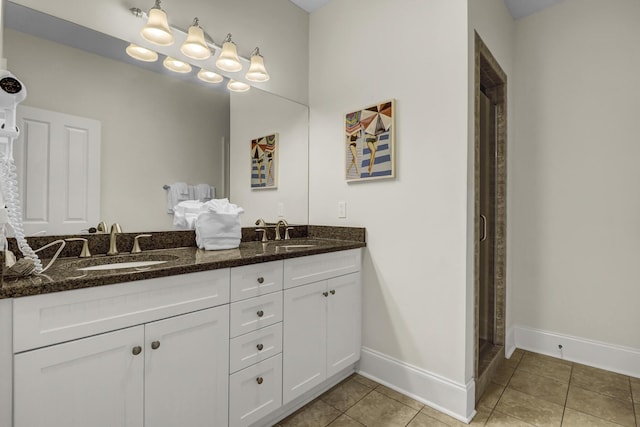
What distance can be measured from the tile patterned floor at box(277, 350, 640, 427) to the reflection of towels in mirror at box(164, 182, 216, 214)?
132cm

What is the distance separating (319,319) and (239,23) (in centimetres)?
195

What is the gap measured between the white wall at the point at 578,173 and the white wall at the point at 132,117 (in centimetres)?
239

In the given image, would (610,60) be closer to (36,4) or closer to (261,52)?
(261,52)

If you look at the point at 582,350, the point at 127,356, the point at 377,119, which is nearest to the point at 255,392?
the point at 127,356

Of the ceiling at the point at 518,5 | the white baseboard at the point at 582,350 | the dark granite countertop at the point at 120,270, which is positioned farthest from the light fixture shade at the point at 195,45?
the white baseboard at the point at 582,350

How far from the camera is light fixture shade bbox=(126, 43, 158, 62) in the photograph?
1.65m

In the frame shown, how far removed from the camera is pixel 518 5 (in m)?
2.46

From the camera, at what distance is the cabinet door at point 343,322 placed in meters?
1.94


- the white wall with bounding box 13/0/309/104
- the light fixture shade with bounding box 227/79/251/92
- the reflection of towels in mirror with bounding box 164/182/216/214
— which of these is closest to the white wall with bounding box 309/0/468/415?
the white wall with bounding box 13/0/309/104

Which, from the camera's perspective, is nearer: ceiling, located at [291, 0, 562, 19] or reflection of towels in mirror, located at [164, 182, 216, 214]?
reflection of towels in mirror, located at [164, 182, 216, 214]

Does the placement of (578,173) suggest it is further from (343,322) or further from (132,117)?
(132,117)

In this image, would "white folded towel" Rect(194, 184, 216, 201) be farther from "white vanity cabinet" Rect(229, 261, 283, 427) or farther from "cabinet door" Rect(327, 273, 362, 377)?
"cabinet door" Rect(327, 273, 362, 377)

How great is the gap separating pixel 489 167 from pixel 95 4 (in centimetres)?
262

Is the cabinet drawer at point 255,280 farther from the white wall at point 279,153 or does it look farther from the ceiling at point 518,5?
the ceiling at point 518,5
